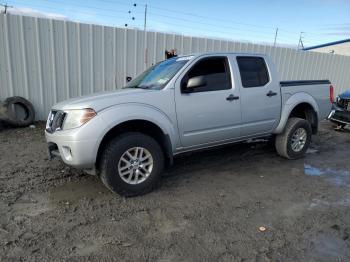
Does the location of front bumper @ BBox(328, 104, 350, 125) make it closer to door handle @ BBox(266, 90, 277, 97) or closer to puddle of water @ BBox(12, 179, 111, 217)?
door handle @ BBox(266, 90, 277, 97)

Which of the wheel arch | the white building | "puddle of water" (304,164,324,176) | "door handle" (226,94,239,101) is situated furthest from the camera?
the white building

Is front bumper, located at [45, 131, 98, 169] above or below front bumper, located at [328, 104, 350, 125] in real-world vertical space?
above

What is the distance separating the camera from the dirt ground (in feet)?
9.36

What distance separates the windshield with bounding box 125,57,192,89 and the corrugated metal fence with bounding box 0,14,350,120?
375 cm

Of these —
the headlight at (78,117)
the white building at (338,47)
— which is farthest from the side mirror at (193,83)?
the white building at (338,47)

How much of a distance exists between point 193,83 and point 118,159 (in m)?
1.45

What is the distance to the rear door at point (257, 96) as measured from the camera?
4.88m

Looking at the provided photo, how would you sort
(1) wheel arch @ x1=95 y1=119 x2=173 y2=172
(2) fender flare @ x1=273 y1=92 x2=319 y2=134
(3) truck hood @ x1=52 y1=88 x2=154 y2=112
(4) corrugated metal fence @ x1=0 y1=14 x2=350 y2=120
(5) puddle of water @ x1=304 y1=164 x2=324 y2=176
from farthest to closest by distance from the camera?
(4) corrugated metal fence @ x1=0 y1=14 x2=350 y2=120 → (2) fender flare @ x1=273 y1=92 x2=319 y2=134 → (5) puddle of water @ x1=304 y1=164 x2=324 y2=176 → (1) wheel arch @ x1=95 y1=119 x2=173 y2=172 → (3) truck hood @ x1=52 y1=88 x2=154 y2=112

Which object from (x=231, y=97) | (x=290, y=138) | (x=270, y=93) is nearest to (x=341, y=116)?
(x=290, y=138)

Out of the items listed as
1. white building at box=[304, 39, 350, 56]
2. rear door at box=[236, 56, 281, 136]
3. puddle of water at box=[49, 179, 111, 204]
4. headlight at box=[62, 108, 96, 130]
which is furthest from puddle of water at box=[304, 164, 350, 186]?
white building at box=[304, 39, 350, 56]

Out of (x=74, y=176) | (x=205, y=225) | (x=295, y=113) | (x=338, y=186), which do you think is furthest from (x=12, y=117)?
(x=338, y=186)

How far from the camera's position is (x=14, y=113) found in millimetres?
7219

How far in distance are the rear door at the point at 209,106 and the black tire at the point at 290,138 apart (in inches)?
46.3

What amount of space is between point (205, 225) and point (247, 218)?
1.76 ft
